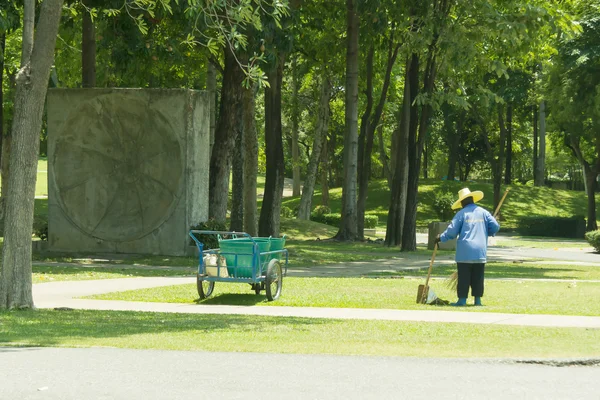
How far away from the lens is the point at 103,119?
87.8 ft

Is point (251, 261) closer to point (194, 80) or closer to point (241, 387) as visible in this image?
point (241, 387)

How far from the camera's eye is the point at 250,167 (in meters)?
33.9

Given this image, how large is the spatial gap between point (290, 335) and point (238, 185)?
1871 cm

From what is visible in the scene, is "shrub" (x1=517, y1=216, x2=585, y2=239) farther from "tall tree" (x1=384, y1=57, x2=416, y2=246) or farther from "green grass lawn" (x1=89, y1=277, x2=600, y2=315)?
"green grass lawn" (x1=89, y1=277, x2=600, y2=315)

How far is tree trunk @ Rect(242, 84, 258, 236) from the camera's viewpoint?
32.4 metres

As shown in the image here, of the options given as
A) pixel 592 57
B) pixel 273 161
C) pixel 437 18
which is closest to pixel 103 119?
pixel 273 161

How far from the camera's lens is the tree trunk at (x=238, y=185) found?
2915 cm

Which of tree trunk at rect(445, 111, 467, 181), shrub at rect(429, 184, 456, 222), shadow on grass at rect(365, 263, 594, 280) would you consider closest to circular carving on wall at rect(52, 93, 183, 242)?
shadow on grass at rect(365, 263, 594, 280)

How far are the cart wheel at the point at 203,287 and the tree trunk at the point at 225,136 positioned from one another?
11.5 metres

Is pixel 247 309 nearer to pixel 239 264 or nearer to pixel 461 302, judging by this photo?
pixel 239 264

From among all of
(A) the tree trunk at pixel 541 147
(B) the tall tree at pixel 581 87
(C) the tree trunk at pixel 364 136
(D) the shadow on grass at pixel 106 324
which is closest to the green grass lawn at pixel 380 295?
(D) the shadow on grass at pixel 106 324

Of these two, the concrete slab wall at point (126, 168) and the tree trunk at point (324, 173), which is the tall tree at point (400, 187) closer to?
the concrete slab wall at point (126, 168)

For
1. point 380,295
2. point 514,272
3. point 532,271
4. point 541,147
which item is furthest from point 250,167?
point 541,147

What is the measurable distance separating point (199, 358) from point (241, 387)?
1639 millimetres
